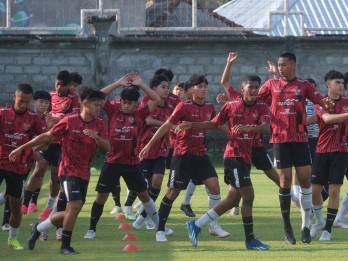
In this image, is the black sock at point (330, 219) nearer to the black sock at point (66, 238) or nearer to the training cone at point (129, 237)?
the training cone at point (129, 237)

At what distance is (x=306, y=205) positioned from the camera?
13977 mm

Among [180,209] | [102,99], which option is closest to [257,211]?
[180,209]

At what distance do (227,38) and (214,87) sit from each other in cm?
131

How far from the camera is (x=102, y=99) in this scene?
1316 cm

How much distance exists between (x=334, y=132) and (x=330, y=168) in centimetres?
46

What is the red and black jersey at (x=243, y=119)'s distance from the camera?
1355cm

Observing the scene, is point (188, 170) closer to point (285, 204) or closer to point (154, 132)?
point (285, 204)

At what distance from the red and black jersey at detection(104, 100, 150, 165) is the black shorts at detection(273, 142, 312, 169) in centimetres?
200

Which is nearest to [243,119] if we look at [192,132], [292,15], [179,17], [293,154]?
[293,154]

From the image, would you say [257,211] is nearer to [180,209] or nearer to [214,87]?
[180,209]

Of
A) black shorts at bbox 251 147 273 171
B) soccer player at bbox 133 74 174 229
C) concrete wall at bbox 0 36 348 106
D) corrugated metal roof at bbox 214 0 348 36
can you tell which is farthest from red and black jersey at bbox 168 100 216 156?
corrugated metal roof at bbox 214 0 348 36

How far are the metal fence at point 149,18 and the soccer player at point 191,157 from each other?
15033 millimetres

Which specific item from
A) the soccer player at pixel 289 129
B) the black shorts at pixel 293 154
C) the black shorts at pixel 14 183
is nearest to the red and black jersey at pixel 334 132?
the soccer player at pixel 289 129

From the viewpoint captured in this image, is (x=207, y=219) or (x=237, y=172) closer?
(x=237, y=172)
